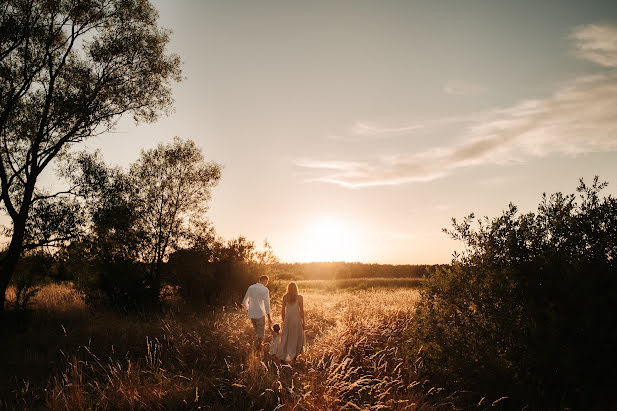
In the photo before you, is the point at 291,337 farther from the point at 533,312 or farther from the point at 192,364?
the point at 533,312

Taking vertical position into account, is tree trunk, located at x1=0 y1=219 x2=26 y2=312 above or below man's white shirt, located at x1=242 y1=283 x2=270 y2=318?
above

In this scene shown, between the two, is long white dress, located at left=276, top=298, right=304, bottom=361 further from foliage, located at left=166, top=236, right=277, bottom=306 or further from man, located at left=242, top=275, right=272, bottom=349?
foliage, located at left=166, top=236, right=277, bottom=306

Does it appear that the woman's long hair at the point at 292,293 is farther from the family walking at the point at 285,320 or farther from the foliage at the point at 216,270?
Answer: the foliage at the point at 216,270

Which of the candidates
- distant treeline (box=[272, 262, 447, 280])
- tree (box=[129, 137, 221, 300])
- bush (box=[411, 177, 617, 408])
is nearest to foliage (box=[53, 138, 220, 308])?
tree (box=[129, 137, 221, 300])

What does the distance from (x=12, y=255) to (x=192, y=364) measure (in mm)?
9430

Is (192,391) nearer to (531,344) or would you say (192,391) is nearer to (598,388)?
(531,344)

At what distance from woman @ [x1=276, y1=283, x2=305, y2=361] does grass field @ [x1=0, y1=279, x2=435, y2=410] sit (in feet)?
1.27

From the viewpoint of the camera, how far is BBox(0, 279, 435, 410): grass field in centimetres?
624

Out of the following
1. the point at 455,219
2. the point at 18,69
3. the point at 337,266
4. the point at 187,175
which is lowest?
the point at 337,266

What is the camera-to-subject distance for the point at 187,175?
20938 millimetres

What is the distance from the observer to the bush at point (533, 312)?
582cm

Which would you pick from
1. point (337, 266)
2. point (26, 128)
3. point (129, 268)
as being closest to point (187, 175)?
point (129, 268)

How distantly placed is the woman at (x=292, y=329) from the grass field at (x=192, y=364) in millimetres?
387

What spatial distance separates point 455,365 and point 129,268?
53.4 feet
